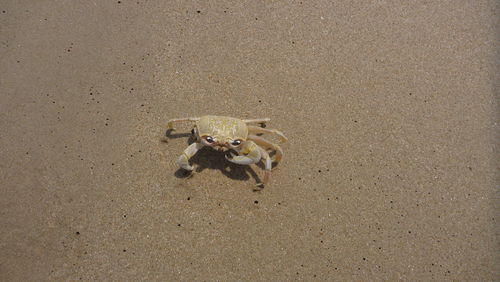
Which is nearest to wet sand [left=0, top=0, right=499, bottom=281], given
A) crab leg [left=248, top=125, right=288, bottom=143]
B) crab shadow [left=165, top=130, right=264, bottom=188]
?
crab shadow [left=165, top=130, right=264, bottom=188]

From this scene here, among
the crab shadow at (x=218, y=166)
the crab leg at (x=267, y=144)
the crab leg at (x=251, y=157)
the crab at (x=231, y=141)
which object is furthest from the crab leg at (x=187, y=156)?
the crab leg at (x=267, y=144)

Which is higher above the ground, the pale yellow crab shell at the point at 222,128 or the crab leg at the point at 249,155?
the pale yellow crab shell at the point at 222,128

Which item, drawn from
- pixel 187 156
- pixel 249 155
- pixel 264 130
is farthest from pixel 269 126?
pixel 187 156

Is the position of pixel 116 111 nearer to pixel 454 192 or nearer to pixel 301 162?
pixel 301 162

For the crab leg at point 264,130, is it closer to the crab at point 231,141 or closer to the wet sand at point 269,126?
the crab at point 231,141

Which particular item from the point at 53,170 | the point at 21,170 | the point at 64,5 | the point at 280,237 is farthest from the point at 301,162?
the point at 64,5

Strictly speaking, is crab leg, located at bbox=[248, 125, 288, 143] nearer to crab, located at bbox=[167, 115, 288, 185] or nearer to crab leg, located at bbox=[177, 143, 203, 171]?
crab, located at bbox=[167, 115, 288, 185]

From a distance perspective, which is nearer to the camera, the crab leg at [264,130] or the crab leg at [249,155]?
the crab leg at [249,155]
